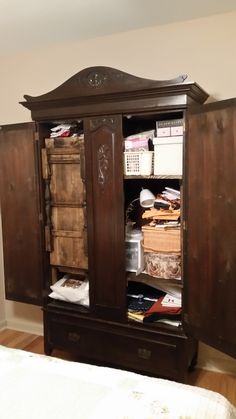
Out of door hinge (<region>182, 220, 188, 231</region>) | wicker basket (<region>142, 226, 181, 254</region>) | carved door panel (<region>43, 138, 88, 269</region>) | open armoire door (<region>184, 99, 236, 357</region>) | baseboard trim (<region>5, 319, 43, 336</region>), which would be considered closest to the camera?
open armoire door (<region>184, 99, 236, 357</region>)

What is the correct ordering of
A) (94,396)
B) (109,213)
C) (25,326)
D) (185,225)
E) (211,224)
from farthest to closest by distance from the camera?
(25,326), (109,213), (185,225), (211,224), (94,396)

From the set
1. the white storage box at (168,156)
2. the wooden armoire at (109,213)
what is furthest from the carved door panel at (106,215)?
the white storage box at (168,156)

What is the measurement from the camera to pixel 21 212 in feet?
8.47

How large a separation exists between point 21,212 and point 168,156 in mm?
1195

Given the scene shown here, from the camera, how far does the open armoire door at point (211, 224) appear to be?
1737 mm

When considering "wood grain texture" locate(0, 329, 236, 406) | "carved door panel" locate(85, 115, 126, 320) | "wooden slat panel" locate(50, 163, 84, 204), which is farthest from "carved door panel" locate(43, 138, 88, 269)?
"wood grain texture" locate(0, 329, 236, 406)

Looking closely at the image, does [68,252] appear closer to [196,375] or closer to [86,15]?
[196,375]

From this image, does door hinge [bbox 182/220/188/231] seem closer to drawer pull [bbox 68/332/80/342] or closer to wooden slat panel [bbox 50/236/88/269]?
wooden slat panel [bbox 50/236/88/269]

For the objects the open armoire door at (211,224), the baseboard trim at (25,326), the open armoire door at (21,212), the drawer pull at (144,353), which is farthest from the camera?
the baseboard trim at (25,326)

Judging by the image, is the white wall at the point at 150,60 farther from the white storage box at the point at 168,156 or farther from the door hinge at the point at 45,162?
the door hinge at the point at 45,162

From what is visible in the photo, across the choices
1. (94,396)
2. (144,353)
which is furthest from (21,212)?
(94,396)

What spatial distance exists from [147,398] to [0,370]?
60 cm

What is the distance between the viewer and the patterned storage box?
2.14 m

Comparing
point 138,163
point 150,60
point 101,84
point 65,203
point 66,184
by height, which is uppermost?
point 150,60
